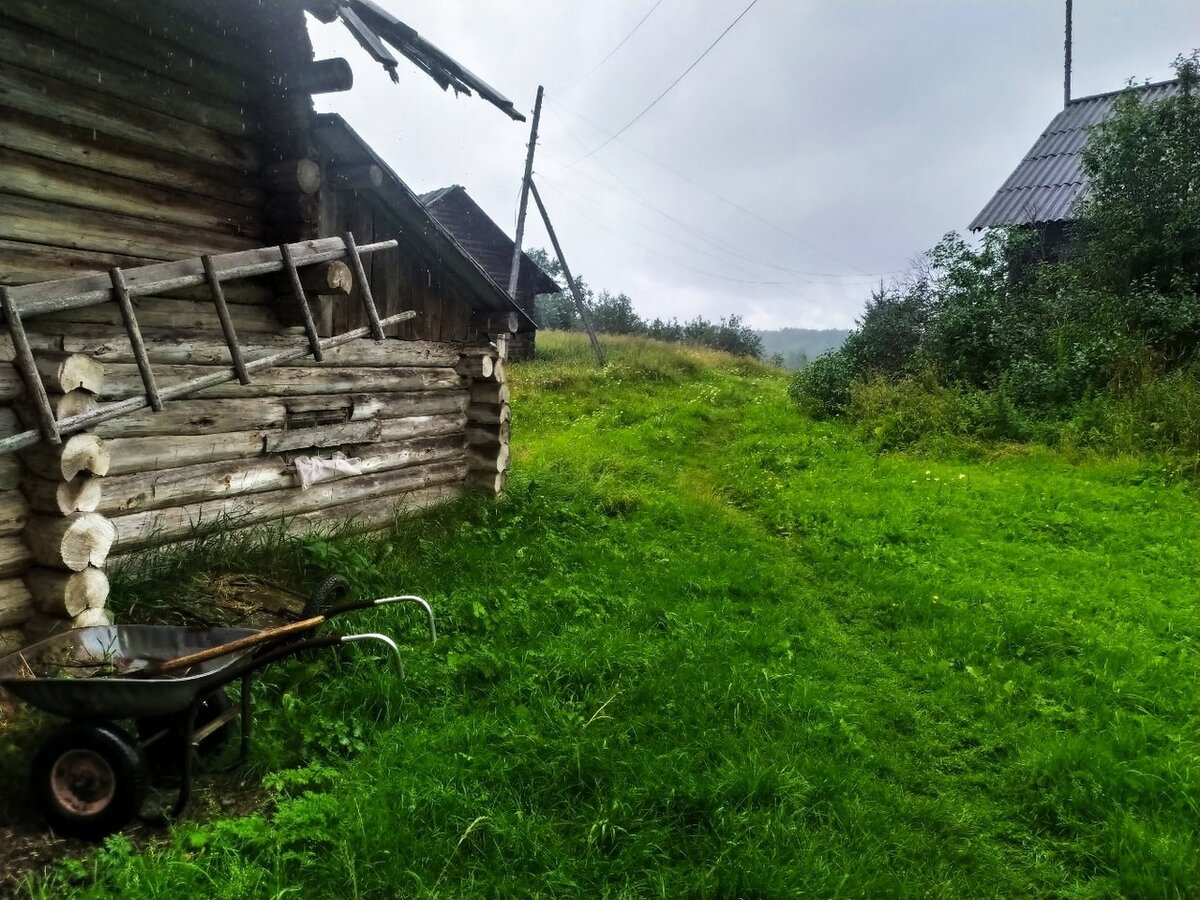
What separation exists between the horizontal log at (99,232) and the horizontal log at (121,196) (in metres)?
0.04

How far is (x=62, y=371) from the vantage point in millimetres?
3645

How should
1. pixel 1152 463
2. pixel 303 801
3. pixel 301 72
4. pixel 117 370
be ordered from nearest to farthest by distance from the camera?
1. pixel 303 801
2. pixel 117 370
3. pixel 301 72
4. pixel 1152 463

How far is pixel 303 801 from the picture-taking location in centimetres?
315

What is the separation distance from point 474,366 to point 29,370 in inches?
190

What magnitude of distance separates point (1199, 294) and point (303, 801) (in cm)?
1425

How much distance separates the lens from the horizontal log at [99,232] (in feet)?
13.3

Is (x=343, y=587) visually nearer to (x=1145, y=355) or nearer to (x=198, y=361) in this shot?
(x=198, y=361)

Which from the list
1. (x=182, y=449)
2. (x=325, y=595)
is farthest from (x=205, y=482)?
(x=325, y=595)

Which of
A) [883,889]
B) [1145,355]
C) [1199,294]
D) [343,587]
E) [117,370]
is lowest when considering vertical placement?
[883,889]

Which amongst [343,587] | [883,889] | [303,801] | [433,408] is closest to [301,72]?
[433,408]

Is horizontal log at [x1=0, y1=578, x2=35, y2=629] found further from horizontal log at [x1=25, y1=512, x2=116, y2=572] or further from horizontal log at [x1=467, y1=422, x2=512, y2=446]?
horizontal log at [x1=467, y1=422, x2=512, y2=446]

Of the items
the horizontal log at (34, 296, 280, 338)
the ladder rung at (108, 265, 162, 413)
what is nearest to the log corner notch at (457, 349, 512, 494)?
the horizontal log at (34, 296, 280, 338)

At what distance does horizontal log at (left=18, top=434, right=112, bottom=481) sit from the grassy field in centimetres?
105

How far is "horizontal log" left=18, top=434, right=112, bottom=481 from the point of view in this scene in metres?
3.74
